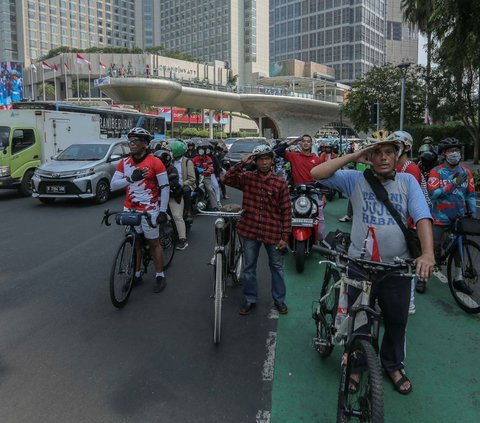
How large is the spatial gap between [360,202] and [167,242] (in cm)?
379

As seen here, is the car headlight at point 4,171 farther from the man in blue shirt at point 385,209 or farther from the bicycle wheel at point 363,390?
the bicycle wheel at point 363,390

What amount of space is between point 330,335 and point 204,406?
A: 1048mm

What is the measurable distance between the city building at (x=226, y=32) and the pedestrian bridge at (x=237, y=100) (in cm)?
4506

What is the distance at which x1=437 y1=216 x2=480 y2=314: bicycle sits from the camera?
463 centimetres

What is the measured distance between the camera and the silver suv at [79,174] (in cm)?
1146

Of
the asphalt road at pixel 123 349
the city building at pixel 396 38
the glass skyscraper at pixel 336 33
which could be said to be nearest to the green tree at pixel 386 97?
the asphalt road at pixel 123 349

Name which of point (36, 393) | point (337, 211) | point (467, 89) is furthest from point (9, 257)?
point (467, 89)

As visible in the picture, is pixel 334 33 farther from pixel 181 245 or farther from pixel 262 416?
pixel 262 416

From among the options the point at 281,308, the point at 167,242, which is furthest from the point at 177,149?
the point at 281,308

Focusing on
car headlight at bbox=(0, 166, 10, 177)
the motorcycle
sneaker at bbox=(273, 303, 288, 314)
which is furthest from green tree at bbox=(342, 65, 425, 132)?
sneaker at bbox=(273, 303, 288, 314)

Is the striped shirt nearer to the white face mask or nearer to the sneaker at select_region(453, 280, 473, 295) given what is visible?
the white face mask

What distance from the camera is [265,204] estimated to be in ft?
14.3

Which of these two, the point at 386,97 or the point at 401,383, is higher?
the point at 386,97

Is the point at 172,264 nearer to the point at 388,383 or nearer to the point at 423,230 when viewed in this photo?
the point at 388,383
